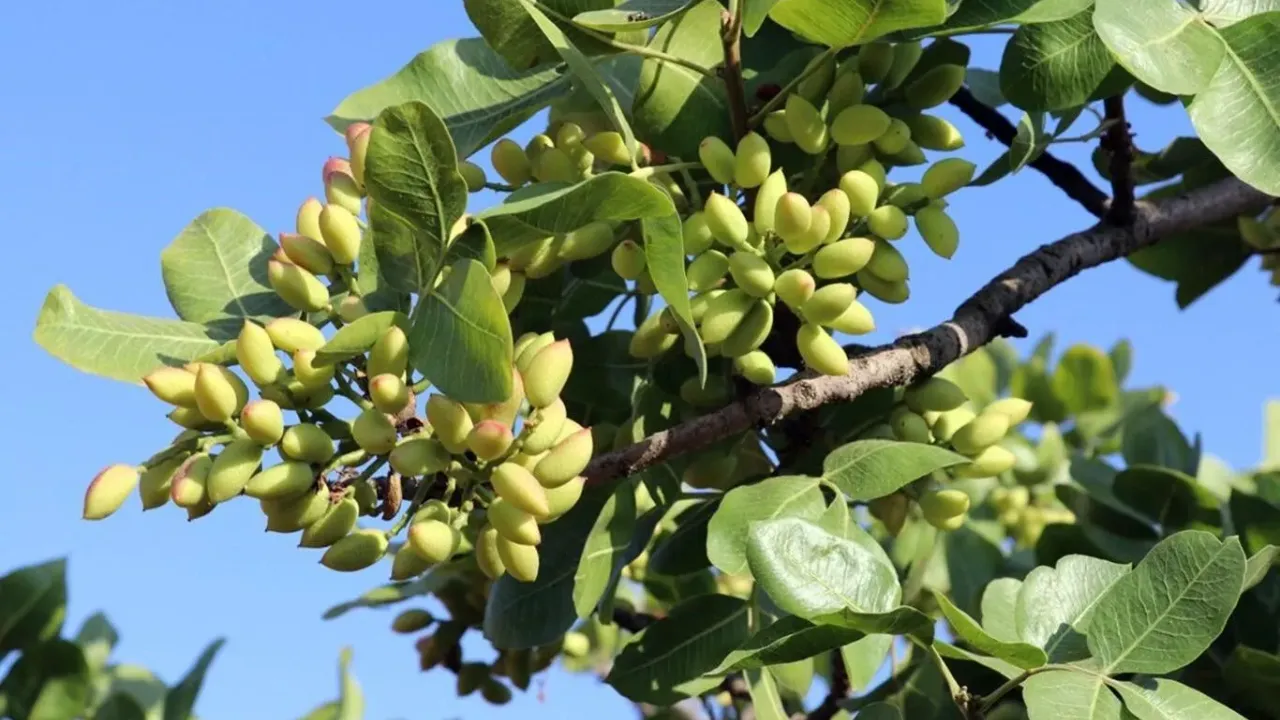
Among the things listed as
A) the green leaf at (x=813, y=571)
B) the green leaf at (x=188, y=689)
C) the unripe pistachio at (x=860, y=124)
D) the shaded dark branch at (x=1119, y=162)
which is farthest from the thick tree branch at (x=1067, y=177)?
the green leaf at (x=188, y=689)

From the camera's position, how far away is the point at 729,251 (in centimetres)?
121

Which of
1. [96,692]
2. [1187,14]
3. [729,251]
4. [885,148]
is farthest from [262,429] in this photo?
[96,692]

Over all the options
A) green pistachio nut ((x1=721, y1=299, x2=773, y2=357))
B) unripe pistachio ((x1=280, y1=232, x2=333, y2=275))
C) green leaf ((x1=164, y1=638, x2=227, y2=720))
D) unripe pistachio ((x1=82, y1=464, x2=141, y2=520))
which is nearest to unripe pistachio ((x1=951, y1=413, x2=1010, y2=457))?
green pistachio nut ((x1=721, y1=299, x2=773, y2=357))

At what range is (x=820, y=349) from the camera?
117 cm

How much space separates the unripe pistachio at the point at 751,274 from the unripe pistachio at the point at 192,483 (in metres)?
0.43

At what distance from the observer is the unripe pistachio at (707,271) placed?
1.17 metres

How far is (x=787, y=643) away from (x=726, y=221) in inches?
14.2

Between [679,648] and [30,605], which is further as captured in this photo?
[30,605]

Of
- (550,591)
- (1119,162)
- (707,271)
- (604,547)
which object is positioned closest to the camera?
(707,271)

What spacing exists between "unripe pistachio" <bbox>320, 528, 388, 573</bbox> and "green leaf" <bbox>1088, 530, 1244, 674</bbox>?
20.9 inches

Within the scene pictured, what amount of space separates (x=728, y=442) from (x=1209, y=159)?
81 centimetres

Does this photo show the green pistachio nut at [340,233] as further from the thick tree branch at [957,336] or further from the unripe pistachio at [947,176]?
the unripe pistachio at [947,176]

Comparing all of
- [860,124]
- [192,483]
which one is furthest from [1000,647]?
[192,483]

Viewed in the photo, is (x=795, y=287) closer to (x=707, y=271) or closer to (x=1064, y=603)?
(x=707, y=271)
